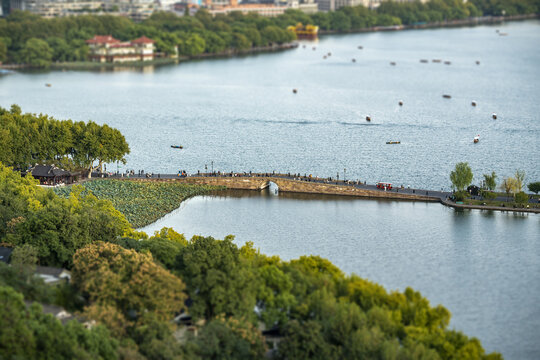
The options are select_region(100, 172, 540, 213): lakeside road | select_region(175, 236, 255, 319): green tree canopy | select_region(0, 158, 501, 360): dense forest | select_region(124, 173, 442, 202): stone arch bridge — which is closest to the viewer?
select_region(0, 158, 501, 360): dense forest

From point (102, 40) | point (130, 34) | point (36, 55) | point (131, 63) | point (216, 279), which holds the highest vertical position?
point (130, 34)

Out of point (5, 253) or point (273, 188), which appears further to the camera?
point (273, 188)

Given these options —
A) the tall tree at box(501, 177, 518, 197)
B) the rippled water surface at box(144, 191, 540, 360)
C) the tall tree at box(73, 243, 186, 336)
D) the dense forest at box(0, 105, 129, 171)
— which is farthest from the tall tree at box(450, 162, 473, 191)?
the tall tree at box(73, 243, 186, 336)

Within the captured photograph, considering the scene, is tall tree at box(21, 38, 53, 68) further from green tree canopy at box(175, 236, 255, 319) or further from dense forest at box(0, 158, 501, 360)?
green tree canopy at box(175, 236, 255, 319)

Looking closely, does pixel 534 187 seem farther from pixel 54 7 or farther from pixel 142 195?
pixel 54 7

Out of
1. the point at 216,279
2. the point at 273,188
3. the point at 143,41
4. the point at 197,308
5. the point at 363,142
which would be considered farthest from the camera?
the point at 143,41

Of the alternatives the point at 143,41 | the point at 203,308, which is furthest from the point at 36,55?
the point at 203,308
